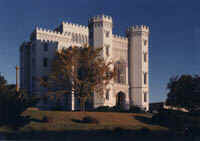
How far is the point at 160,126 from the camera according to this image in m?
40.2

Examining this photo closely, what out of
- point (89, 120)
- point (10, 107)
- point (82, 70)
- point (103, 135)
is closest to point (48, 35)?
point (82, 70)

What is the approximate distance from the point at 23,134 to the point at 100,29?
3130cm

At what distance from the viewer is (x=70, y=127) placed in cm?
3597

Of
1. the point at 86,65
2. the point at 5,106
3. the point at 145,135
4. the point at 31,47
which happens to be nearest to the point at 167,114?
the point at 145,135

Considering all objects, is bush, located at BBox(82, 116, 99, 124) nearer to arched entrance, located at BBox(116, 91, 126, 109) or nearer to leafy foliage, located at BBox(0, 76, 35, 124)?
leafy foliage, located at BBox(0, 76, 35, 124)

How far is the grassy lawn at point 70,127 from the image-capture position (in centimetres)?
3169

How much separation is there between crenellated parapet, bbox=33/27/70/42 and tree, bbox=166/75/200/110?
923 inches

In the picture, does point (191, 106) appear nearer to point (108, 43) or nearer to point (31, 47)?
point (108, 43)

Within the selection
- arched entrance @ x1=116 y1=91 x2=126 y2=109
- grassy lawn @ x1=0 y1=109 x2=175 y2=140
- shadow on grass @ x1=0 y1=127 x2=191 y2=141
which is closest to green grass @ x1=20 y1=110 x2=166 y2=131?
grassy lawn @ x1=0 y1=109 x2=175 y2=140

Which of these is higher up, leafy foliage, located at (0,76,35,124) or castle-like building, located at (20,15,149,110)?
castle-like building, located at (20,15,149,110)

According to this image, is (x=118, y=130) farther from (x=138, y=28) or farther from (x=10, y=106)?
(x=138, y=28)

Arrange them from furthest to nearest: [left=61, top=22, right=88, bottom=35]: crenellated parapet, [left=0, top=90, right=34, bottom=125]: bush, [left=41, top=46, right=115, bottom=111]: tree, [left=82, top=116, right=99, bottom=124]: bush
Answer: [left=61, top=22, right=88, bottom=35]: crenellated parapet
[left=41, top=46, right=115, bottom=111]: tree
[left=82, top=116, right=99, bottom=124]: bush
[left=0, top=90, right=34, bottom=125]: bush

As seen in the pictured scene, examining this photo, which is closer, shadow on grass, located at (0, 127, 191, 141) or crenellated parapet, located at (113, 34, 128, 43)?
shadow on grass, located at (0, 127, 191, 141)

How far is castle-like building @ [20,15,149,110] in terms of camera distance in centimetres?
5684
